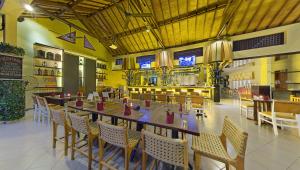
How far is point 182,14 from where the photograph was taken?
26.4 feet

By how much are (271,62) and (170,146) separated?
504 inches

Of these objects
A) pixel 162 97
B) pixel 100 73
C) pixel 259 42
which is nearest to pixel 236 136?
pixel 162 97

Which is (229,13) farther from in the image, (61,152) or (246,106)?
(61,152)

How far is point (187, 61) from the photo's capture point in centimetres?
1053

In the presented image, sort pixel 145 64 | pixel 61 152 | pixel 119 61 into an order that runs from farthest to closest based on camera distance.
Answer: pixel 119 61 → pixel 145 64 → pixel 61 152

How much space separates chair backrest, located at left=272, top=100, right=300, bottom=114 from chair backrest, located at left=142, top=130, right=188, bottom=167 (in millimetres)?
3892

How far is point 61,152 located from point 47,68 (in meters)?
6.93

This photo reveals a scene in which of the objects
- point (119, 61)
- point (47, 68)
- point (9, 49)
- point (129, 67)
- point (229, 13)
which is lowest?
point (47, 68)

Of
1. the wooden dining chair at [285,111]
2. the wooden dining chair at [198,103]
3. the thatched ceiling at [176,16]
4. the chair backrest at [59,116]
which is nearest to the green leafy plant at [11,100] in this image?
the chair backrest at [59,116]

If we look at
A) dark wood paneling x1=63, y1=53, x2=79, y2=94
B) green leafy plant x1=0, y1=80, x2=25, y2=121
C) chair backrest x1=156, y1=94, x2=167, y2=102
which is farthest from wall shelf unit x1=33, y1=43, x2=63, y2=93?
chair backrest x1=156, y1=94, x2=167, y2=102

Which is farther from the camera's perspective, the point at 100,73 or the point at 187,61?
the point at 100,73

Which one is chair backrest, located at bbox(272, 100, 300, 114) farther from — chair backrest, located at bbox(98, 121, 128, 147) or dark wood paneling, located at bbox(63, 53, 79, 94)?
dark wood paneling, located at bbox(63, 53, 79, 94)

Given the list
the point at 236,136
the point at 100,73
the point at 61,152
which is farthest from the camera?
the point at 100,73

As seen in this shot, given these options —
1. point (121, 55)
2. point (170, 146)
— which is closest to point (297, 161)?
point (170, 146)
